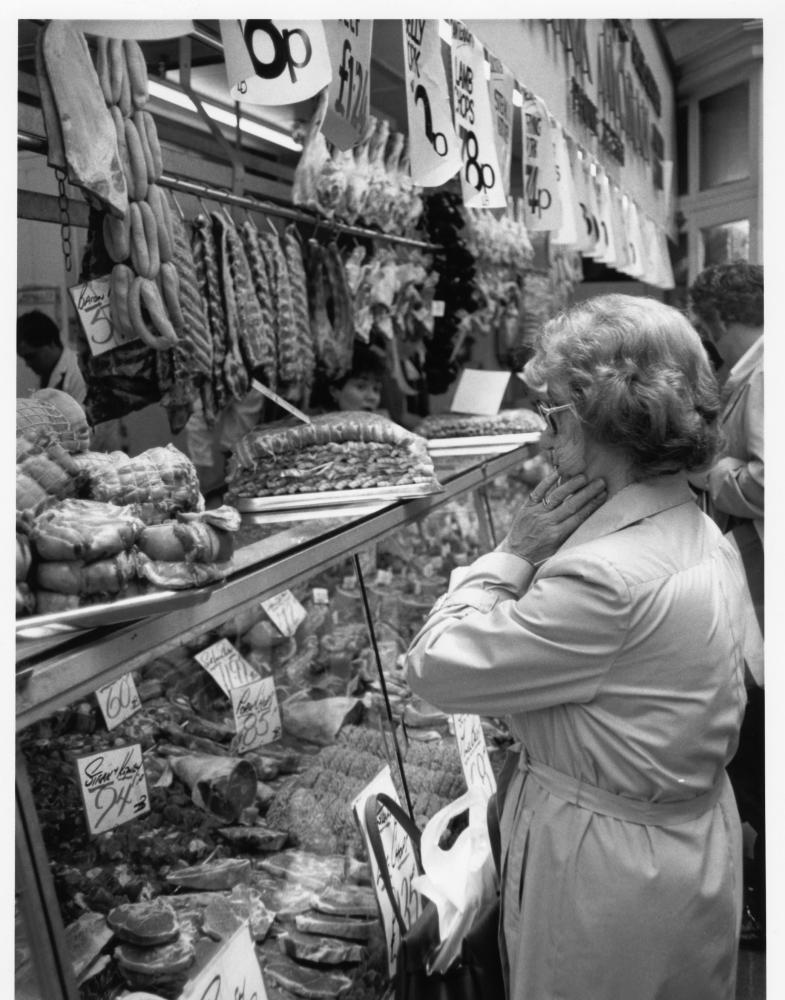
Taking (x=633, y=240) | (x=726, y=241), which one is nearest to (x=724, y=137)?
(x=726, y=241)

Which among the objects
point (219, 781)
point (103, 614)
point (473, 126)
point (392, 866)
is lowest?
point (392, 866)

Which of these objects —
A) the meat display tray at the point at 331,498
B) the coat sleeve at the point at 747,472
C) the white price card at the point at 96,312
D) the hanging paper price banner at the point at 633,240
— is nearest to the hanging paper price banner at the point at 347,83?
the white price card at the point at 96,312

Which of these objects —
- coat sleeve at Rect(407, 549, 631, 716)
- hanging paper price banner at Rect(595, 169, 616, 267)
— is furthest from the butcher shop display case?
hanging paper price banner at Rect(595, 169, 616, 267)

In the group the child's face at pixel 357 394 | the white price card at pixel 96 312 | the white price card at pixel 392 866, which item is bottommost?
the white price card at pixel 392 866

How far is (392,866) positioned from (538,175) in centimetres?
356

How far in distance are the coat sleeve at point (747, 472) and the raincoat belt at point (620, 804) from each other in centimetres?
236

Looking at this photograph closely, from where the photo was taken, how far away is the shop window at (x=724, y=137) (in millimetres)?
11867

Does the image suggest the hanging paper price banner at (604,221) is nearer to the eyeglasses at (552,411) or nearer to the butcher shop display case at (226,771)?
the butcher shop display case at (226,771)

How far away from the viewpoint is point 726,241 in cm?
1225

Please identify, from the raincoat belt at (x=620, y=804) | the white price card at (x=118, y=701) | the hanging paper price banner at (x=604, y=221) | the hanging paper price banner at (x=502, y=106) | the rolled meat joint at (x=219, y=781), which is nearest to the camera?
the raincoat belt at (x=620, y=804)

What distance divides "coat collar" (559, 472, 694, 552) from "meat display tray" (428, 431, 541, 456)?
2.03 metres

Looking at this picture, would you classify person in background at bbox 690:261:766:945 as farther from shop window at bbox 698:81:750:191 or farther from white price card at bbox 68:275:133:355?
shop window at bbox 698:81:750:191

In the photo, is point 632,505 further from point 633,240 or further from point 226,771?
point 633,240

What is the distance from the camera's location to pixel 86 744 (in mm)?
1848
